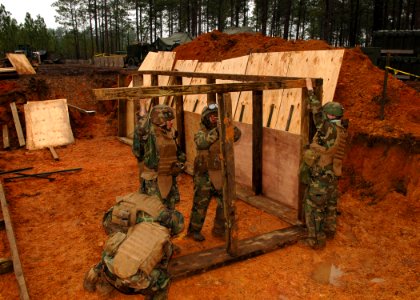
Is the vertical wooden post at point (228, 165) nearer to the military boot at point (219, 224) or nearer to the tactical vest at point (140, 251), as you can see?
the military boot at point (219, 224)

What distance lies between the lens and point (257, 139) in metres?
Answer: 7.11

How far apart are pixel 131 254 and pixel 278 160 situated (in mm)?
4135

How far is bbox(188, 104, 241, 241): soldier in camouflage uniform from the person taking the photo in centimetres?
519

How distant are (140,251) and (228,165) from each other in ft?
6.08

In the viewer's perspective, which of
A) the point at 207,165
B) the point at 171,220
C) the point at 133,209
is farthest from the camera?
the point at 207,165

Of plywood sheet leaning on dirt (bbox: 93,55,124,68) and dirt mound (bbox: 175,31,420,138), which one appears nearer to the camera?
dirt mound (bbox: 175,31,420,138)

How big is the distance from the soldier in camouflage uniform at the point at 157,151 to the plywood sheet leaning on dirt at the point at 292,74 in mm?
2650

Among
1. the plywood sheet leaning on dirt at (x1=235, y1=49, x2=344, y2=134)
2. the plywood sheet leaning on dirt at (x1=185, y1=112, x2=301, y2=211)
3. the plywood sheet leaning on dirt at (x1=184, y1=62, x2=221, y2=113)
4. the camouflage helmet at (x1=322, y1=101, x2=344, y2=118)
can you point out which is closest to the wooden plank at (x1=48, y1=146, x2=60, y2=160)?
the plywood sheet leaning on dirt at (x1=184, y1=62, x2=221, y2=113)

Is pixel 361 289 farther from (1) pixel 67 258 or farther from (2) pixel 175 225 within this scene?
(1) pixel 67 258

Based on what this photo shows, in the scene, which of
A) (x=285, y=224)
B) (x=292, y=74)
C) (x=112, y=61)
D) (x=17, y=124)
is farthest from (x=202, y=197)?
(x=112, y=61)

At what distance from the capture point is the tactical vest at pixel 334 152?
16.7 feet

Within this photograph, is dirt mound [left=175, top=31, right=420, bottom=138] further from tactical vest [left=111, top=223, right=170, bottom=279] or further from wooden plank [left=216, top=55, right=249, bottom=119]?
tactical vest [left=111, top=223, right=170, bottom=279]

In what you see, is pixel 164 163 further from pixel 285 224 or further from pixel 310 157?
pixel 285 224

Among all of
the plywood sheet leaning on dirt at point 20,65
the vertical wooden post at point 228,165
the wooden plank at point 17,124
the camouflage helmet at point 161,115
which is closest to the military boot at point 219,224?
the vertical wooden post at point 228,165
